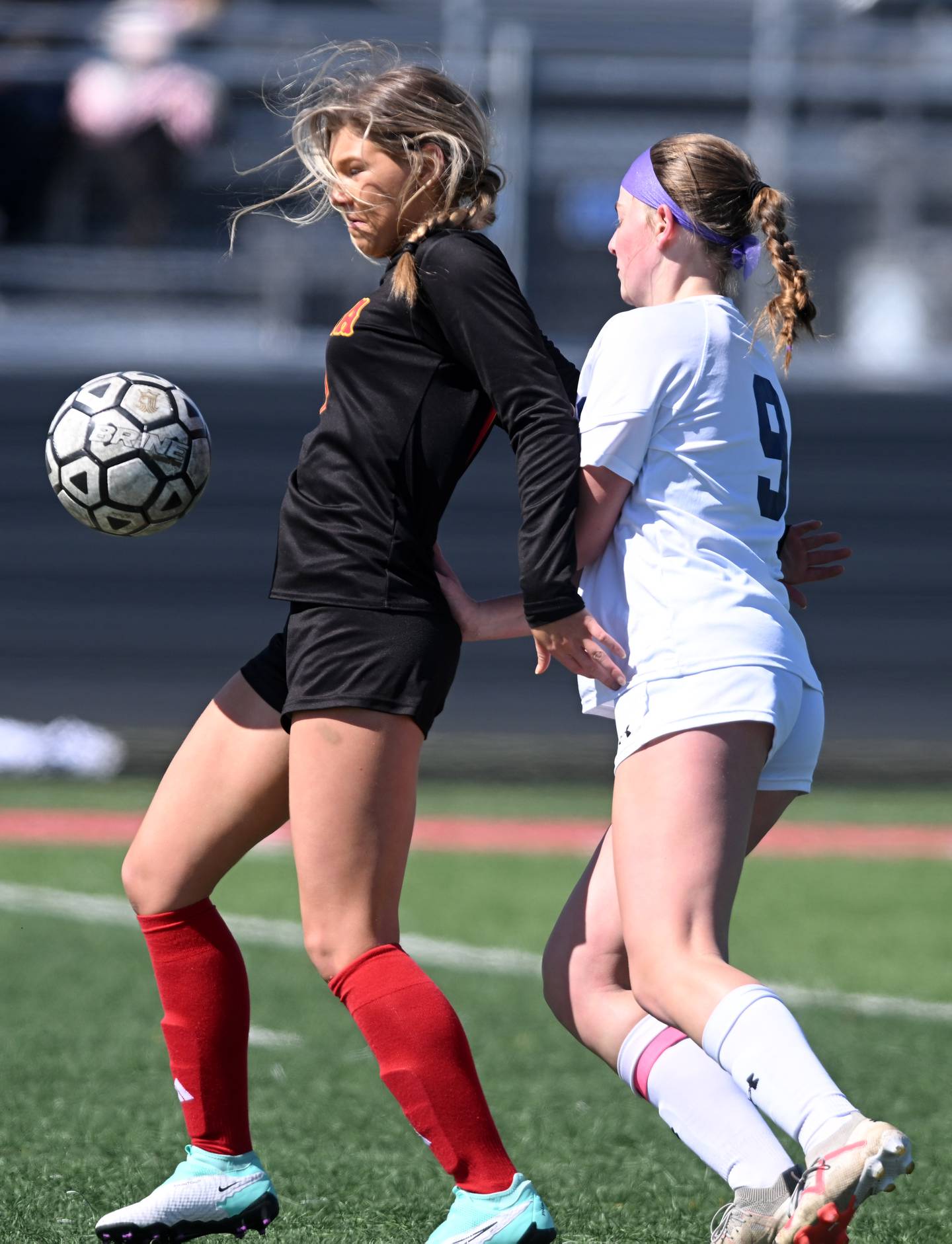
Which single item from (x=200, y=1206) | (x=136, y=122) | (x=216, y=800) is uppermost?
(x=136, y=122)

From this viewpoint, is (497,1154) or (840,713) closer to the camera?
(497,1154)

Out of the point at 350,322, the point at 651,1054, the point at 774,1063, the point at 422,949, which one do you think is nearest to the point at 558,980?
the point at 651,1054

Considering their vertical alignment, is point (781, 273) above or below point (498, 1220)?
above

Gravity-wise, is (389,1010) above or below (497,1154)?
above

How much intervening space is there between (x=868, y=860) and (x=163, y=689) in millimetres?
4781

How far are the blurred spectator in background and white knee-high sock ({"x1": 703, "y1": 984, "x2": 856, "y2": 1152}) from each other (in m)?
10.5

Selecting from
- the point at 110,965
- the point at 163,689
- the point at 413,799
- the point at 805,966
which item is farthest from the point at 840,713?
the point at 413,799

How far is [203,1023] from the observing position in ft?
9.81

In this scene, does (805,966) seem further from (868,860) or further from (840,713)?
(840,713)

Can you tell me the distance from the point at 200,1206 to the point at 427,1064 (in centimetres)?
51

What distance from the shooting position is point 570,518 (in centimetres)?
253

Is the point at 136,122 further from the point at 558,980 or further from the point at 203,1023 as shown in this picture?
the point at 558,980

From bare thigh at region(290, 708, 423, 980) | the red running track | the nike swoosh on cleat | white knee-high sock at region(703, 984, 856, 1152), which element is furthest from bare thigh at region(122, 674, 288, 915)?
the red running track

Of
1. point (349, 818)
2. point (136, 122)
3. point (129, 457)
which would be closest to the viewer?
point (349, 818)
